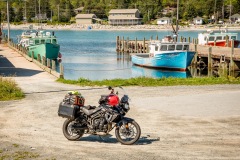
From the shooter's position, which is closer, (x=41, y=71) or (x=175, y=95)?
(x=175, y=95)

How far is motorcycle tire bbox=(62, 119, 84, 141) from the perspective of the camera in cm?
1399

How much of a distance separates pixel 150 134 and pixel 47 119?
4.54 m

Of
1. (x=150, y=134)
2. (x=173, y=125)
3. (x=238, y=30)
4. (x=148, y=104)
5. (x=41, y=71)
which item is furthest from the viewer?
(x=238, y=30)

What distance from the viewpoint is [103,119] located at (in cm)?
1352

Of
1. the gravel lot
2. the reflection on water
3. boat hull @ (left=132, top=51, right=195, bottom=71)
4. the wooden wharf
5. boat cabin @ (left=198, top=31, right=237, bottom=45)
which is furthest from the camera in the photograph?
boat cabin @ (left=198, top=31, right=237, bottom=45)

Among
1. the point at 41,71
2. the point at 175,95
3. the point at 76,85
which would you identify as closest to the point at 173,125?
the point at 175,95

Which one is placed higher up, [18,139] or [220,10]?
[220,10]

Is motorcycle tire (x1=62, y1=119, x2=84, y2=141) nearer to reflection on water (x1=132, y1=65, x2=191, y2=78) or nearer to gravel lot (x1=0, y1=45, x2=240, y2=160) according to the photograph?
gravel lot (x1=0, y1=45, x2=240, y2=160)

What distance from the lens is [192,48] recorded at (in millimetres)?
57844

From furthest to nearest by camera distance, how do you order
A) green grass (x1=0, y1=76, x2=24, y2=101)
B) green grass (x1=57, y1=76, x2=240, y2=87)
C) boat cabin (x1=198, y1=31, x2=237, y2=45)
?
boat cabin (x1=198, y1=31, x2=237, y2=45) < green grass (x1=57, y1=76, x2=240, y2=87) < green grass (x1=0, y1=76, x2=24, y2=101)

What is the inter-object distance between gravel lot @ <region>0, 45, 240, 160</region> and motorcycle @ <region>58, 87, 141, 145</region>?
324mm

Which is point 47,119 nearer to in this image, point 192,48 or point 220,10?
point 192,48

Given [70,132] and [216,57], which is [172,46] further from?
[70,132]

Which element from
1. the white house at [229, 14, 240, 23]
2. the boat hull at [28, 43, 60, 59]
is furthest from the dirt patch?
the white house at [229, 14, 240, 23]
